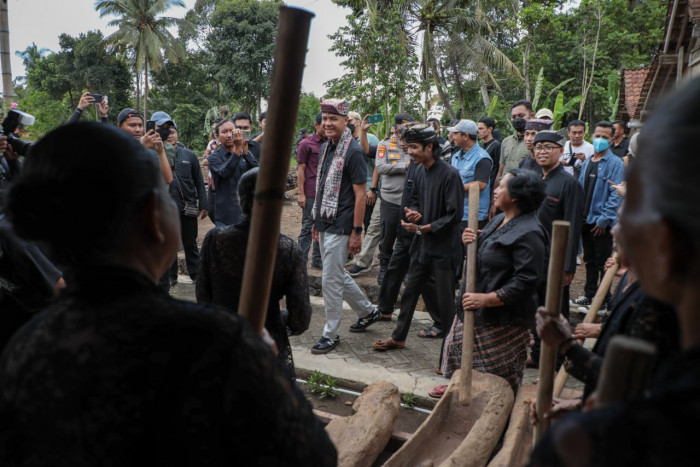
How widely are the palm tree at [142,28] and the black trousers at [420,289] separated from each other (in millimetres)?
27956

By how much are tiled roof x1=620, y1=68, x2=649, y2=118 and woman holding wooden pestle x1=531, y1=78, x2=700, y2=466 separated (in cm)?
1312

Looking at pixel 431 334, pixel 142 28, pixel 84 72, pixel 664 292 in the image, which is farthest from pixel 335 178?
pixel 142 28

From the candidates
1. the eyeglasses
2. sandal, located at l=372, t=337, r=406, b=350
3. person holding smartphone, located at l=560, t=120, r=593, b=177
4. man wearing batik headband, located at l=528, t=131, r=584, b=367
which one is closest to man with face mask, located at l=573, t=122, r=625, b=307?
person holding smartphone, located at l=560, t=120, r=593, b=177

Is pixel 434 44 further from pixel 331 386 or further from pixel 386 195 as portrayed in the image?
pixel 331 386

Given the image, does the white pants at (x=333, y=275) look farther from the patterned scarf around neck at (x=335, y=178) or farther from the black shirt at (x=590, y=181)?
the black shirt at (x=590, y=181)

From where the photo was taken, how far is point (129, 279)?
3.29 ft

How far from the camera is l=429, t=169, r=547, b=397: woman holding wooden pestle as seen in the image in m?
3.22

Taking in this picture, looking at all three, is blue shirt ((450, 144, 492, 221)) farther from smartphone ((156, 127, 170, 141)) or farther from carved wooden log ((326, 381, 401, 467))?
smartphone ((156, 127, 170, 141))

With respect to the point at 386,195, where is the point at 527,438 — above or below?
below

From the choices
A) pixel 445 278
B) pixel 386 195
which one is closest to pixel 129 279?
pixel 445 278

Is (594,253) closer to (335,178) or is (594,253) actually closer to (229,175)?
(335,178)

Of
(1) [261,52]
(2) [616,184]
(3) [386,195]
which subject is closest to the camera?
(2) [616,184]

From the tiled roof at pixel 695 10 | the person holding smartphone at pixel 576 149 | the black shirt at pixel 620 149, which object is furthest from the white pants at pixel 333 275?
the black shirt at pixel 620 149

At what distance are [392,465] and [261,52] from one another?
24.5 m
